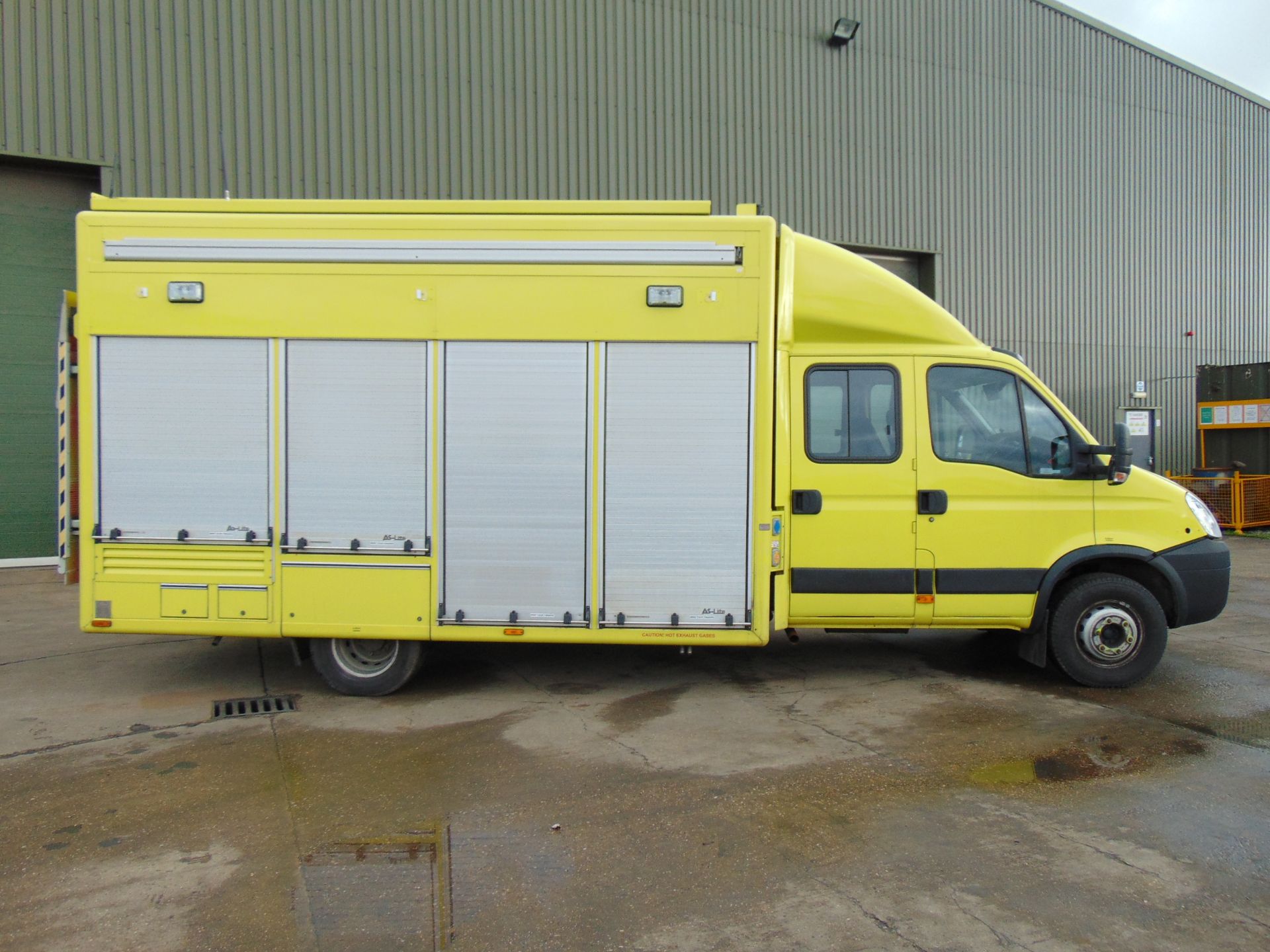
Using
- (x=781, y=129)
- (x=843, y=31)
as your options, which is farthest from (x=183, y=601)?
(x=843, y=31)

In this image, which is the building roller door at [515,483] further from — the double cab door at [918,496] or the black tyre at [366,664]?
the double cab door at [918,496]

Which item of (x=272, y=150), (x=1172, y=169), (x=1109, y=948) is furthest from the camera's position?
(x=1172, y=169)

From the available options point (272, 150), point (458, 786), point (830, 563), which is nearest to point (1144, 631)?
point (830, 563)

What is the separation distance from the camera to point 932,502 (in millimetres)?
5836

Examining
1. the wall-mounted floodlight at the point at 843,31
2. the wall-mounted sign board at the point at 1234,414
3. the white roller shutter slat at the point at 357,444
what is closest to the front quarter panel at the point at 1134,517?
the white roller shutter slat at the point at 357,444

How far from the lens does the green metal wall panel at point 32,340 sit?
11.2m

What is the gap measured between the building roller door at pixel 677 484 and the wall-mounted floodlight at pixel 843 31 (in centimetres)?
1204

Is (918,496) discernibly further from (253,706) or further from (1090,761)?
(253,706)

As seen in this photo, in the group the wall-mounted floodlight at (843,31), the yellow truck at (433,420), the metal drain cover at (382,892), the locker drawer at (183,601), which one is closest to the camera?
the metal drain cover at (382,892)

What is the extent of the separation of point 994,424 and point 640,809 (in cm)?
354

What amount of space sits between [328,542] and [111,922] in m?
2.60

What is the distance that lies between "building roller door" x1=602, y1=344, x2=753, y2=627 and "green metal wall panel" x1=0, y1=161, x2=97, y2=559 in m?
9.36

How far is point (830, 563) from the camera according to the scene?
5.89 m

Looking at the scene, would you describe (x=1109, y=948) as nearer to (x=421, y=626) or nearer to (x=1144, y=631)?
(x=1144, y=631)
